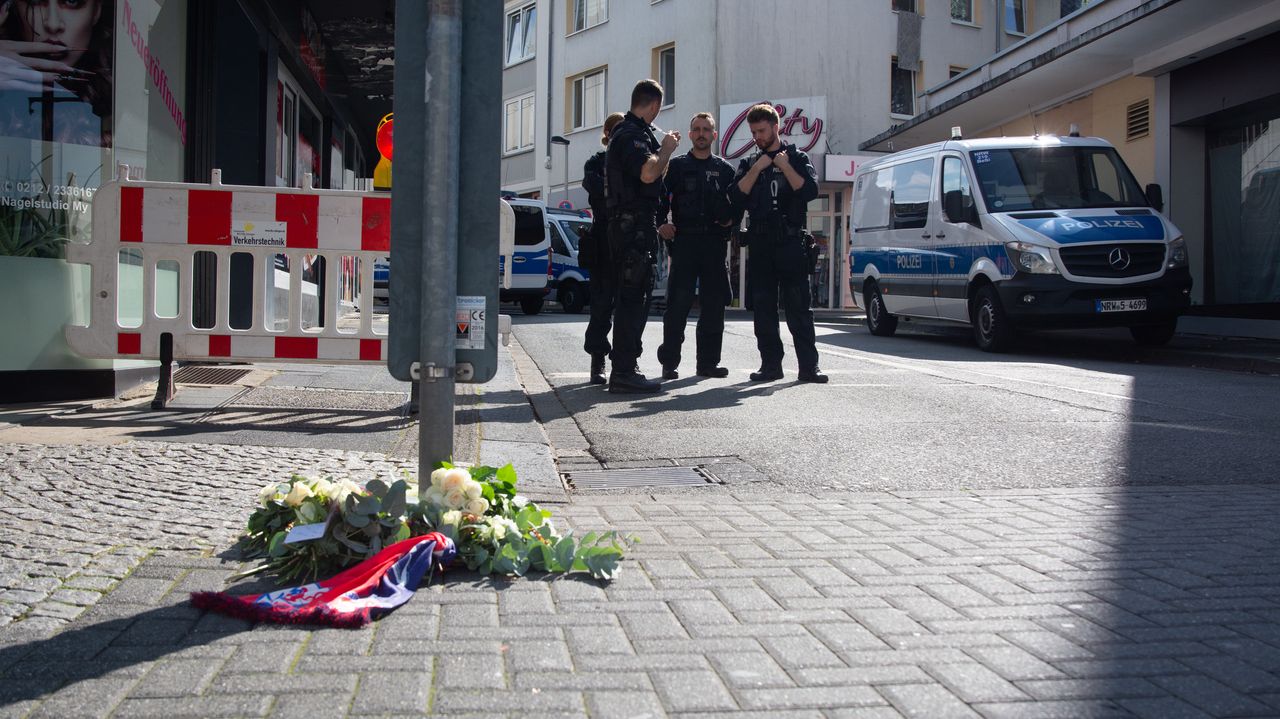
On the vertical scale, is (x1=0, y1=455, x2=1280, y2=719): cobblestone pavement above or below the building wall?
below

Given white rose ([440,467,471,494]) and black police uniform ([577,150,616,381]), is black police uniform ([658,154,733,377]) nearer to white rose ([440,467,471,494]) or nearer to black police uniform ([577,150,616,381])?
black police uniform ([577,150,616,381])

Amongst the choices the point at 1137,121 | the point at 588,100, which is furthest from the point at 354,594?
the point at 588,100

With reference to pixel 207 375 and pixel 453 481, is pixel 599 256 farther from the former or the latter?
pixel 453 481

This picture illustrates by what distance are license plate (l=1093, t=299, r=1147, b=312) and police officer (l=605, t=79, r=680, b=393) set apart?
5938 millimetres

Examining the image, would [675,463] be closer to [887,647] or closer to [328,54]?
[887,647]

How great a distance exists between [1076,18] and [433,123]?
16173 mm

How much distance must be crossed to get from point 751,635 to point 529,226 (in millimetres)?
24559

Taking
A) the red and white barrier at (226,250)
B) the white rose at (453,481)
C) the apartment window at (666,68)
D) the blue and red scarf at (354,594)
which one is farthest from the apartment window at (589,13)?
the blue and red scarf at (354,594)

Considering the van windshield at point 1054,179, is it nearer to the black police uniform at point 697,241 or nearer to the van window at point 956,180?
the van window at point 956,180

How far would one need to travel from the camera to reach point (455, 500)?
3580 millimetres

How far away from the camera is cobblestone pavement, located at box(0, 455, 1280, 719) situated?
97.4 inches

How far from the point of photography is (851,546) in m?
3.92

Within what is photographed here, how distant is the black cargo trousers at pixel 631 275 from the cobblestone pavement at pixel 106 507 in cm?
321

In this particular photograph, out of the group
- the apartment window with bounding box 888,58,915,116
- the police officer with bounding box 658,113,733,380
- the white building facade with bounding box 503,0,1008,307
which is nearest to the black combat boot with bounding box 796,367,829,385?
the police officer with bounding box 658,113,733,380
